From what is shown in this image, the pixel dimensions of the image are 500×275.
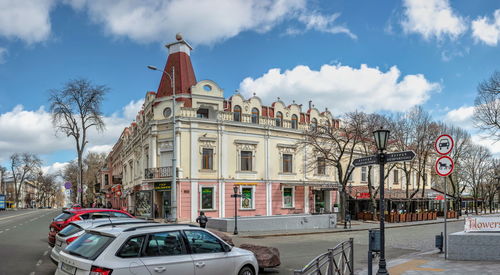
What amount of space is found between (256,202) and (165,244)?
29403 millimetres

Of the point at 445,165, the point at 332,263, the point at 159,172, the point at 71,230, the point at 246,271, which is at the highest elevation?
the point at 445,165

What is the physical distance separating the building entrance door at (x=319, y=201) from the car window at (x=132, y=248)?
1381 inches

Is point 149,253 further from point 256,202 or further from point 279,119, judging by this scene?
point 279,119

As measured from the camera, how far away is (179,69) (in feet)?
121

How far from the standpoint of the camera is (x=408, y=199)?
4006 cm

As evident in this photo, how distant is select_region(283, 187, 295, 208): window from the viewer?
127 feet

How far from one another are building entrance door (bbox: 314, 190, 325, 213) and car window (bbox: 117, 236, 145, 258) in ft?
115

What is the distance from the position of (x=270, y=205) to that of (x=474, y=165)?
36741 millimetres

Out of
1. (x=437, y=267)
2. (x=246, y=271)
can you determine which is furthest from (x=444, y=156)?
(x=246, y=271)

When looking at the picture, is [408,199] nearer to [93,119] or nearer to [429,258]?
[429,258]

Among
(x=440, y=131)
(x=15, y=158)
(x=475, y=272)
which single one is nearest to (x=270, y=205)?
(x=440, y=131)

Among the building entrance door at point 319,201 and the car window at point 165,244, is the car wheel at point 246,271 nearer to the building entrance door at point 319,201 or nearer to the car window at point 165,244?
the car window at point 165,244

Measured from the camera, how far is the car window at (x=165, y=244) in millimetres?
7039

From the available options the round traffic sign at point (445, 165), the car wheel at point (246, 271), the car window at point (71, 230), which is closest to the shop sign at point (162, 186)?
the car window at point (71, 230)
